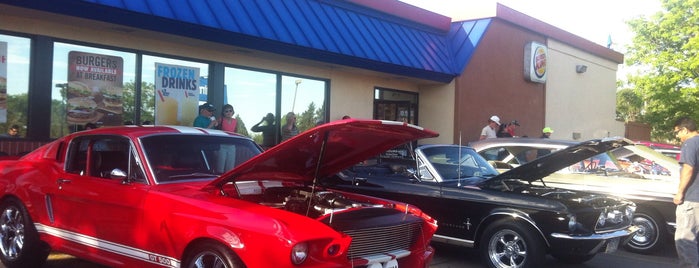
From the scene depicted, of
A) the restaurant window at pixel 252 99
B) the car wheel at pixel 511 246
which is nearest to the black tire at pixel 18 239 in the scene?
the car wheel at pixel 511 246

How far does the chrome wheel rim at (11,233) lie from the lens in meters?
5.48

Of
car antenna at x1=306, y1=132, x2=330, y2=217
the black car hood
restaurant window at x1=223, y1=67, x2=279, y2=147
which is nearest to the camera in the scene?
car antenna at x1=306, y1=132, x2=330, y2=217

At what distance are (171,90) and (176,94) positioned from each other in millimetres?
117

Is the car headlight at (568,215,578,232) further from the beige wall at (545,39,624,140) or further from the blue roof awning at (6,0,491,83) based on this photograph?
the beige wall at (545,39,624,140)

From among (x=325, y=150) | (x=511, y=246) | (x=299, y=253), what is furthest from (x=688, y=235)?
(x=299, y=253)

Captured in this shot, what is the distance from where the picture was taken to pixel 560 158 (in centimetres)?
652

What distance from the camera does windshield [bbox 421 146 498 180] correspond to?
7.02 m

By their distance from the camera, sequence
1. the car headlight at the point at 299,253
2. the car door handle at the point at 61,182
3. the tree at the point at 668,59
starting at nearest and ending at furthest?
the car headlight at the point at 299,253 < the car door handle at the point at 61,182 < the tree at the point at 668,59

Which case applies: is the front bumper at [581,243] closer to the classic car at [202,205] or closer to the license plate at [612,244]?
the license plate at [612,244]

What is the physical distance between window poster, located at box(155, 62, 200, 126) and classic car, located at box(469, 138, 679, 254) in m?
5.59

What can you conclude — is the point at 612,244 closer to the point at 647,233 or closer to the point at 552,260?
the point at 552,260

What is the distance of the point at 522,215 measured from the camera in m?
5.89

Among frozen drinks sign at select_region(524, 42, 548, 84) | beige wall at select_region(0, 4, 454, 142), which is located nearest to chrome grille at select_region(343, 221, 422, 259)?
beige wall at select_region(0, 4, 454, 142)

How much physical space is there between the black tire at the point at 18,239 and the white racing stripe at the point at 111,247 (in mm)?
145
